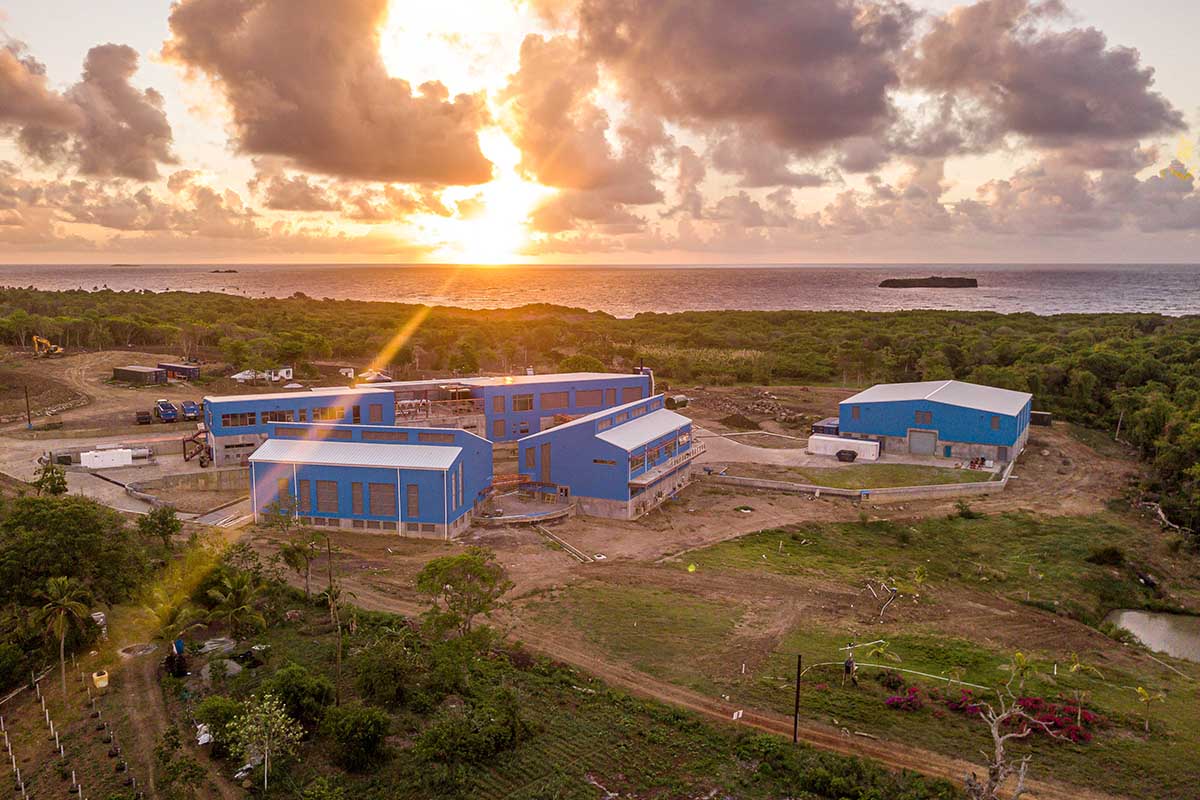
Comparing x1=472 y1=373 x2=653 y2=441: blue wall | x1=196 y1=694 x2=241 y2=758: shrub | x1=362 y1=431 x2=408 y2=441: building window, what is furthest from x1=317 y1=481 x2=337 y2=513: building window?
x1=472 y1=373 x2=653 y2=441: blue wall

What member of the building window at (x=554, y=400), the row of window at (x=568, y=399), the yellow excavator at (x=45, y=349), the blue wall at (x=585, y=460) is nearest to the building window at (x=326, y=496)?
the blue wall at (x=585, y=460)

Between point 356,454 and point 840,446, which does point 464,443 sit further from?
point 840,446

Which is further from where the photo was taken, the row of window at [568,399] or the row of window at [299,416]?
the row of window at [568,399]

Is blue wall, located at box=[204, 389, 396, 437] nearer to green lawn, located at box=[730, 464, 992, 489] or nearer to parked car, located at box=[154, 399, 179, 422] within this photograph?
parked car, located at box=[154, 399, 179, 422]

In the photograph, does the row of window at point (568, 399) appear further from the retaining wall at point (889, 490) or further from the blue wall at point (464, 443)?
the blue wall at point (464, 443)

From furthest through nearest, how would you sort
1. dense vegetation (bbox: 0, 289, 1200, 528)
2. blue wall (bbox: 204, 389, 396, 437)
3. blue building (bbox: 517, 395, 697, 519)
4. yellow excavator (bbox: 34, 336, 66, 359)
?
1. yellow excavator (bbox: 34, 336, 66, 359)
2. dense vegetation (bbox: 0, 289, 1200, 528)
3. blue wall (bbox: 204, 389, 396, 437)
4. blue building (bbox: 517, 395, 697, 519)

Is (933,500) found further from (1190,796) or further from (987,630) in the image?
(1190,796)

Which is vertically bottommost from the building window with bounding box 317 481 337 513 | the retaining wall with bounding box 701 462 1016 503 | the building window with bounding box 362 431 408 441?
the retaining wall with bounding box 701 462 1016 503
